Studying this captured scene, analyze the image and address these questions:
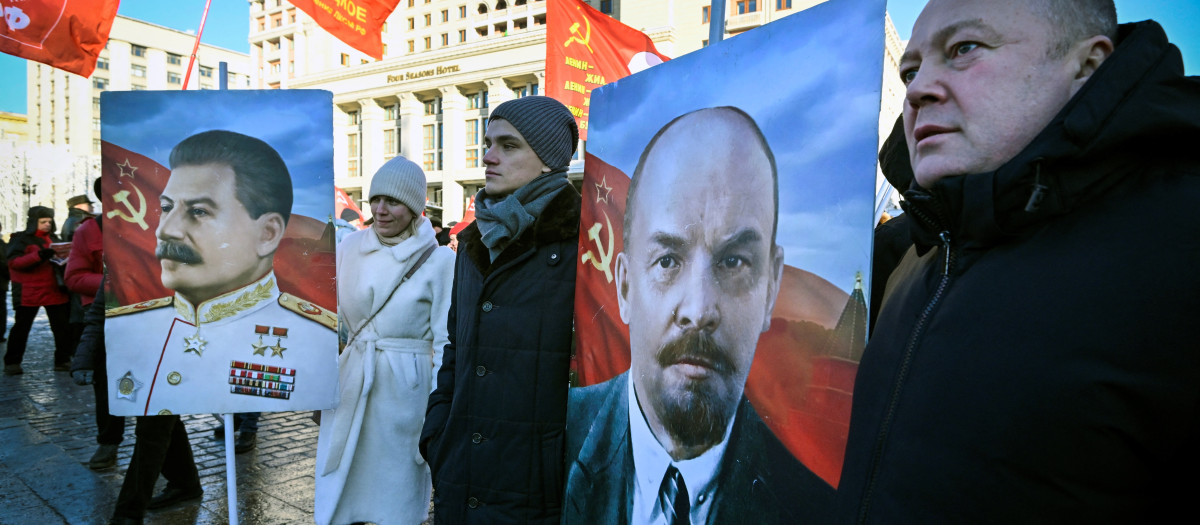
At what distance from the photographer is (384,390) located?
3.28 metres

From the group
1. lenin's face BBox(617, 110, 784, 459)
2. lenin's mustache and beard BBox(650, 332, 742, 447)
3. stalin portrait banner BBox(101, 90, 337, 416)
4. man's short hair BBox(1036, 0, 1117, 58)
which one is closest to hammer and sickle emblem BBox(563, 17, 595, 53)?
stalin portrait banner BBox(101, 90, 337, 416)

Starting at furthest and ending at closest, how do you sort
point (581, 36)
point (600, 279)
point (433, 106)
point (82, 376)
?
point (433, 106) < point (581, 36) < point (82, 376) < point (600, 279)

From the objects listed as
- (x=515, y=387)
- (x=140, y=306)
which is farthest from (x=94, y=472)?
(x=515, y=387)

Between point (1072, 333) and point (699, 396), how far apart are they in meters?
0.77

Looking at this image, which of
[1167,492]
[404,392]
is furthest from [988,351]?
[404,392]

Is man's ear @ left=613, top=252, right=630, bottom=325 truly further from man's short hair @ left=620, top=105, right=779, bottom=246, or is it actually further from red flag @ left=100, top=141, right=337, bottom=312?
red flag @ left=100, top=141, right=337, bottom=312

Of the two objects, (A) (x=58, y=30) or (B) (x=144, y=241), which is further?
(A) (x=58, y=30)

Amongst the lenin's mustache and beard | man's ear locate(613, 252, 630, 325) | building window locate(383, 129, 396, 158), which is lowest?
the lenin's mustache and beard

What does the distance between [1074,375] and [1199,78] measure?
45 centimetres

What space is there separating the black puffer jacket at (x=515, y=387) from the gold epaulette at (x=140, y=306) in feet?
4.75

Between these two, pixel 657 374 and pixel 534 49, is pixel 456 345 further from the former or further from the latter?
pixel 534 49

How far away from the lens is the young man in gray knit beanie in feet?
7.10

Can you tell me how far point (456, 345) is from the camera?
2.56 meters

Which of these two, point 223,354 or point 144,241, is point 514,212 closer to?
point 223,354
